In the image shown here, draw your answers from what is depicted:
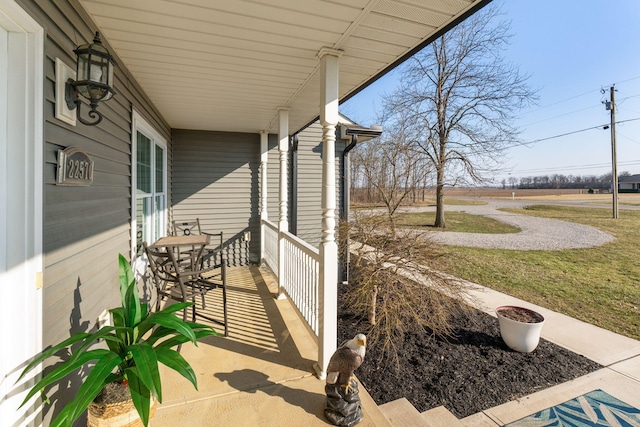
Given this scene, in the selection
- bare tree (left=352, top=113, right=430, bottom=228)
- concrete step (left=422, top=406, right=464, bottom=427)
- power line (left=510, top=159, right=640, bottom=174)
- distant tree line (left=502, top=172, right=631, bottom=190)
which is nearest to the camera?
concrete step (left=422, top=406, right=464, bottom=427)

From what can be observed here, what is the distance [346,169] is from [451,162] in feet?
22.4

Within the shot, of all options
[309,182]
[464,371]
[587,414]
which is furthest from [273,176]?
[587,414]

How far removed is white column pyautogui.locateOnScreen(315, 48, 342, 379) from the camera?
7.57 ft

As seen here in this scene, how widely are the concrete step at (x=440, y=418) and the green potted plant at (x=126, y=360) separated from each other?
175 cm

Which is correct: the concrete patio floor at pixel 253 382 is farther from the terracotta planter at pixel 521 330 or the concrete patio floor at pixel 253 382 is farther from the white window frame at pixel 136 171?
the terracotta planter at pixel 521 330

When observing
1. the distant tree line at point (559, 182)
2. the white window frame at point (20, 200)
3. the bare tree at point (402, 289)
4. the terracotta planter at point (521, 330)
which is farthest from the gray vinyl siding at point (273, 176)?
the distant tree line at point (559, 182)

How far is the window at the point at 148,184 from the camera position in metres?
3.08

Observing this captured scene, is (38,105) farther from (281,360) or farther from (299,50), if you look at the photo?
(281,360)

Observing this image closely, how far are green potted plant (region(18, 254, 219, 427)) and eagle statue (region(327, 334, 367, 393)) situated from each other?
0.84 m

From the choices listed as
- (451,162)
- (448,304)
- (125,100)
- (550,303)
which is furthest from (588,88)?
(125,100)

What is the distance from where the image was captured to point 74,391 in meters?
1.64

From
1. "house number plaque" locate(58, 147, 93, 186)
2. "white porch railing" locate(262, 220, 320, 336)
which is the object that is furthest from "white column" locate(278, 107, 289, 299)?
"house number plaque" locate(58, 147, 93, 186)

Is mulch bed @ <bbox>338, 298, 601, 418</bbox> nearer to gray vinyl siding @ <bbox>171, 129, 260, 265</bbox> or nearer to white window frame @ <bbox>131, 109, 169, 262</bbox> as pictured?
white window frame @ <bbox>131, 109, 169, 262</bbox>

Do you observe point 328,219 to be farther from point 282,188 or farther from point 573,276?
point 573,276
